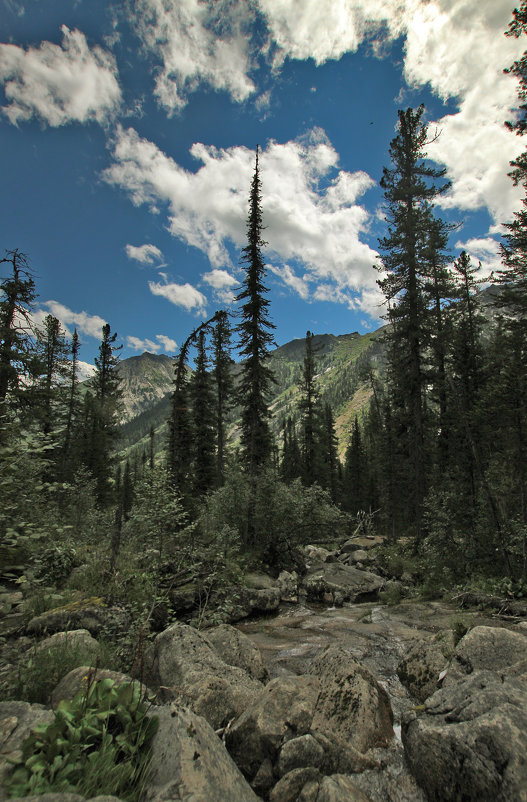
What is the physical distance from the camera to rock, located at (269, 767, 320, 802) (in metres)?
3.29

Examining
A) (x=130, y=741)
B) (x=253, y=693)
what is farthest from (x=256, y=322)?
(x=130, y=741)

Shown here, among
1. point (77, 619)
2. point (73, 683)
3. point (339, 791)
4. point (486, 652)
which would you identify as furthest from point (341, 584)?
point (73, 683)

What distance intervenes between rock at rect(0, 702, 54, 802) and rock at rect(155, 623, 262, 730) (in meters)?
1.47

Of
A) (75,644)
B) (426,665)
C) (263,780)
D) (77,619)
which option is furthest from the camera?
(77,619)

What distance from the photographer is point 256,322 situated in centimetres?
2120

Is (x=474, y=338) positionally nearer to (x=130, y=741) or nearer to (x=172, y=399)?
(x=172, y=399)

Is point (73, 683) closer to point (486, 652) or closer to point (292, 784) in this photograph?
point (292, 784)

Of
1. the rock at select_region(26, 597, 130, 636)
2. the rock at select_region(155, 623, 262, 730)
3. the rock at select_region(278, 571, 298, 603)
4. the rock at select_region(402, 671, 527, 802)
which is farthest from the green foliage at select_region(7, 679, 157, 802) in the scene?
the rock at select_region(278, 571, 298, 603)

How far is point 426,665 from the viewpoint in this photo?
580cm

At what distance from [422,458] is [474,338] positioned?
10.7m

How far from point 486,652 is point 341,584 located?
426 inches

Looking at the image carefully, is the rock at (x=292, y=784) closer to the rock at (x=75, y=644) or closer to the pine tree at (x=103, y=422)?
the rock at (x=75, y=644)

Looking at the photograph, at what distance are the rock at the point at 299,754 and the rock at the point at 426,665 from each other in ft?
8.43

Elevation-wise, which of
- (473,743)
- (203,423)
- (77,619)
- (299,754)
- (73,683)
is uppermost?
(203,423)
